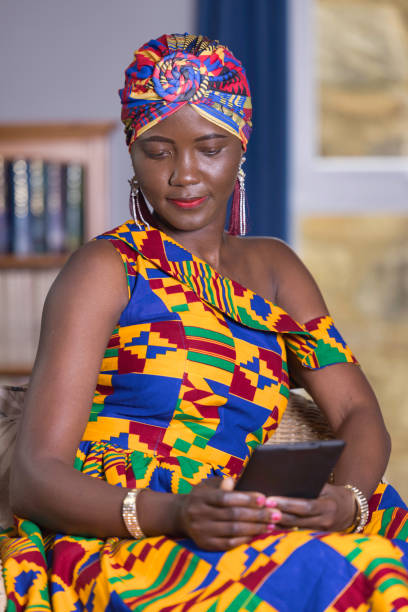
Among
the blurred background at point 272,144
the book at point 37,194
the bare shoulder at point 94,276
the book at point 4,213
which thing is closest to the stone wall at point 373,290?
the blurred background at point 272,144

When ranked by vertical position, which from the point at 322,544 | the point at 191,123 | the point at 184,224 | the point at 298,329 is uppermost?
the point at 191,123

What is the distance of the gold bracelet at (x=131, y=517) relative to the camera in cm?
128

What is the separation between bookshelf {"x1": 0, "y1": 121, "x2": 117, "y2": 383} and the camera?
10.8 feet

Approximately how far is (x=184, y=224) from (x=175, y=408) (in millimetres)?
359

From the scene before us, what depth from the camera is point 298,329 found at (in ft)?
5.51

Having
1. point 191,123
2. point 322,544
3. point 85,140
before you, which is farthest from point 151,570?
point 85,140

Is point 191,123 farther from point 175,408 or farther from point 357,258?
point 357,258

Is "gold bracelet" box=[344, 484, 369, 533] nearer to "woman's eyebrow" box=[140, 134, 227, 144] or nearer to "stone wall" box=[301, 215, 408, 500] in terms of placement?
"woman's eyebrow" box=[140, 134, 227, 144]

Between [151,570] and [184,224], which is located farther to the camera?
[184,224]

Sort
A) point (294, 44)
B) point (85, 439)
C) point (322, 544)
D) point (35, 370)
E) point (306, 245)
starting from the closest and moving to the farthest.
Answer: point (322, 544) < point (35, 370) < point (85, 439) < point (294, 44) < point (306, 245)

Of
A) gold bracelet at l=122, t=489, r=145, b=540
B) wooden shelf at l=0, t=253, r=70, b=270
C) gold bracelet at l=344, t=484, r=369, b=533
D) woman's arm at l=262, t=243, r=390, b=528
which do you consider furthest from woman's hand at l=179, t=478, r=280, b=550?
wooden shelf at l=0, t=253, r=70, b=270

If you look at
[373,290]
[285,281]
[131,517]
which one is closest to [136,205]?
[285,281]

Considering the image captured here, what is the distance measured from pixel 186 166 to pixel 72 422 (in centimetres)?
50

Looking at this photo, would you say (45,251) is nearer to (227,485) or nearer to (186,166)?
(186,166)
